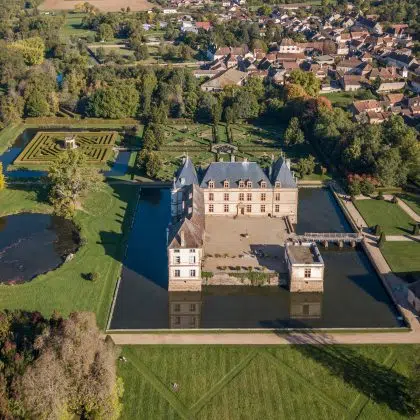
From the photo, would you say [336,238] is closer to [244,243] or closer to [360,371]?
[244,243]

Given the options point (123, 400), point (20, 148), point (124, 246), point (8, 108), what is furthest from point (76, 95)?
point (123, 400)

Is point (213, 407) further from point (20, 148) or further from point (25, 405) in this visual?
point (20, 148)

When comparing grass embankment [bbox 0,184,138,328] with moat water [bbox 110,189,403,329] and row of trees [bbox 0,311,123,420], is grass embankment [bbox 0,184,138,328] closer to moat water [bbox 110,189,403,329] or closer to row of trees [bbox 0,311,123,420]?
moat water [bbox 110,189,403,329]

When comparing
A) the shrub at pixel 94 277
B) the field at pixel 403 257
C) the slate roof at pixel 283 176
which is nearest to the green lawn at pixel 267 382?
the shrub at pixel 94 277

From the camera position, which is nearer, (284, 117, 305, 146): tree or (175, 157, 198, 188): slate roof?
(175, 157, 198, 188): slate roof

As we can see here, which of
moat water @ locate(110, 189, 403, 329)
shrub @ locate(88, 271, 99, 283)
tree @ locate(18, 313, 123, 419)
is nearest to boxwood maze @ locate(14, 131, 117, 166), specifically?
moat water @ locate(110, 189, 403, 329)

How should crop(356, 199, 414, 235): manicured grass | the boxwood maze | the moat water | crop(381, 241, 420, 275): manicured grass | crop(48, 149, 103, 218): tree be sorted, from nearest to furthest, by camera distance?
the moat water < crop(381, 241, 420, 275): manicured grass < crop(356, 199, 414, 235): manicured grass < crop(48, 149, 103, 218): tree < the boxwood maze

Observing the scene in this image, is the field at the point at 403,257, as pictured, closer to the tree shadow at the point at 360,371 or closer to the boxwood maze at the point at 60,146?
the tree shadow at the point at 360,371

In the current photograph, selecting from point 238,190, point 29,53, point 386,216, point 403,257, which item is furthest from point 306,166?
point 29,53
